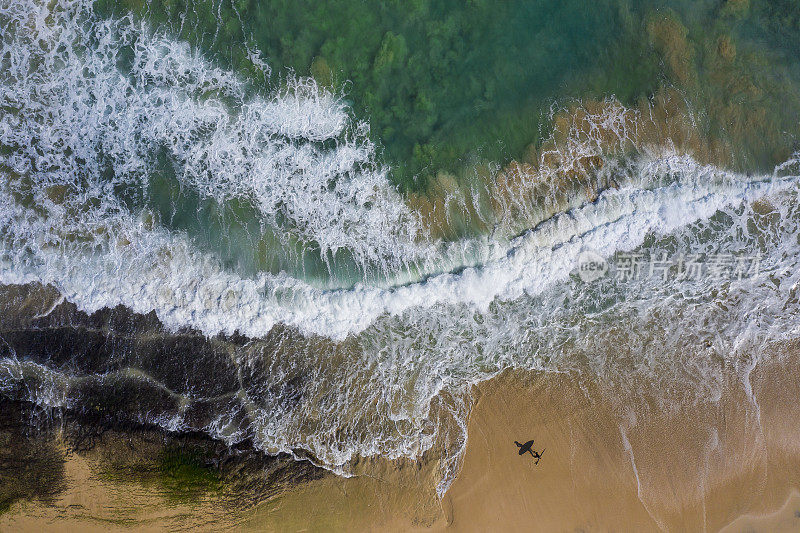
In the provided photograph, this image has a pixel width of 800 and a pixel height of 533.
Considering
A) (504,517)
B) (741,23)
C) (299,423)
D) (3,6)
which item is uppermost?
(3,6)

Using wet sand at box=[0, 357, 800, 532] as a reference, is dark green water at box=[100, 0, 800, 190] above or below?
above

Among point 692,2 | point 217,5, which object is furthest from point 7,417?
point 692,2

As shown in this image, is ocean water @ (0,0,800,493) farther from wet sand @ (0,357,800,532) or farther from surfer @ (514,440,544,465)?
surfer @ (514,440,544,465)

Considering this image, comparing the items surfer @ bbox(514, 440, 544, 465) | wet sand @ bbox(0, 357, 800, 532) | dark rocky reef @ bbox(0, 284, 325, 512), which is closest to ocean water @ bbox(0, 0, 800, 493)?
dark rocky reef @ bbox(0, 284, 325, 512)

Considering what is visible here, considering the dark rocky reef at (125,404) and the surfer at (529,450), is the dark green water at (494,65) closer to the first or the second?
the surfer at (529,450)

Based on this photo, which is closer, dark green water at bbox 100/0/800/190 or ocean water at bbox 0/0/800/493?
ocean water at bbox 0/0/800/493

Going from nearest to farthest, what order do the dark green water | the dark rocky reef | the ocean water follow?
1. the dark rocky reef
2. the ocean water
3. the dark green water

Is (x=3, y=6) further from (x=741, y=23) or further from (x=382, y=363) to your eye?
(x=741, y=23)

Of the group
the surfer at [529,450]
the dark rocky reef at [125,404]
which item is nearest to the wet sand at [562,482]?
the surfer at [529,450]
